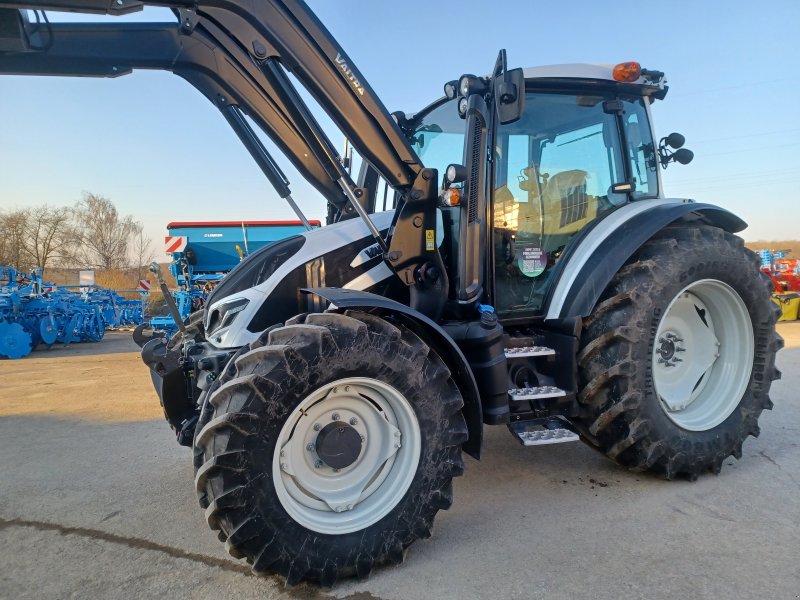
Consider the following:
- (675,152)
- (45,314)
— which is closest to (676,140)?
(675,152)

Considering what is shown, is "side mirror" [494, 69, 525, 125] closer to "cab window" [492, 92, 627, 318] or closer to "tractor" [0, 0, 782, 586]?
"tractor" [0, 0, 782, 586]

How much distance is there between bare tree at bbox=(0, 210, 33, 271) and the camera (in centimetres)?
3160

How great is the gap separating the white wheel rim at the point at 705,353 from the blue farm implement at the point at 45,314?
11.3 metres

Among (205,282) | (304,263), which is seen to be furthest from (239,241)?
(304,263)

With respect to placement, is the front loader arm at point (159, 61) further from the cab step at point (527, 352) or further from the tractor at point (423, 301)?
the cab step at point (527, 352)

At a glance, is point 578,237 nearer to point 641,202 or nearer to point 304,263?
point 641,202

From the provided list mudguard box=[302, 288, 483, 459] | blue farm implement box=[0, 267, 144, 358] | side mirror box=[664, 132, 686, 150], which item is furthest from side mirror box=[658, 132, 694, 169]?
blue farm implement box=[0, 267, 144, 358]

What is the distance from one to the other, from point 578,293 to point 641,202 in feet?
3.31

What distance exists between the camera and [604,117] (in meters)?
3.89

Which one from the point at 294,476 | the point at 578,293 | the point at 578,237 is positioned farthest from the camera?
the point at 578,237

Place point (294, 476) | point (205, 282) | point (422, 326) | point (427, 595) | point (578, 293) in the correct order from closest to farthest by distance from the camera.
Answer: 1. point (427, 595)
2. point (294, 476)
3. point (422, 326)
4. point (578, 293)
5. point (205, 282)

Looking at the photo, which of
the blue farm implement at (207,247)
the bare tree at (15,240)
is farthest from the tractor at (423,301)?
the bare tree at (15,240)

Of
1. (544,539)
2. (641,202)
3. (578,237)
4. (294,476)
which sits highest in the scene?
(641,202)

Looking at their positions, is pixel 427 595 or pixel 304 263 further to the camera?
pixel 304 263
